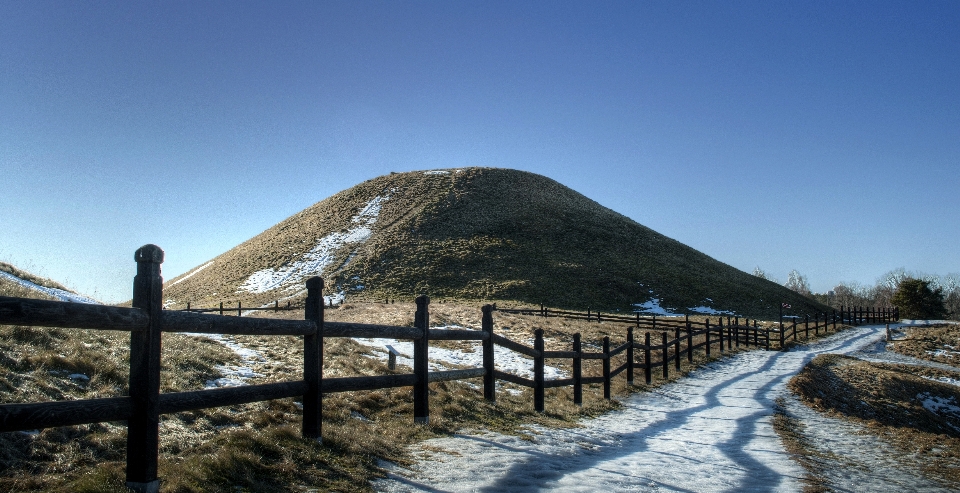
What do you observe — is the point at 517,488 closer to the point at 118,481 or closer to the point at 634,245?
the point at 118,481

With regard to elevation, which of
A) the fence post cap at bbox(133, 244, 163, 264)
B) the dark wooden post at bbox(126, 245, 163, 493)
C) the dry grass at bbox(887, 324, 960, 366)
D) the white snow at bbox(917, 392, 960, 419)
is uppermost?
the fence post cap at bbox(133, 244, 163, 264)

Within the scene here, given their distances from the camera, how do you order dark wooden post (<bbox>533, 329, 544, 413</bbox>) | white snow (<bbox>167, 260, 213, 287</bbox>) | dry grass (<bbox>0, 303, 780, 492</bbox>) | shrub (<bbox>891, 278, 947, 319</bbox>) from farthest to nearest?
1. white snow (<bbox>167, 260, 213, 287</bbox>)
2. shrub (<bbox>891, 278, 947, 319</bbox>)
3. dark wooden post (<bbox>533, 329, 544, 413</bbox>)
4. dry grass (<bbox>0, 303, 780, 492</bbox>)

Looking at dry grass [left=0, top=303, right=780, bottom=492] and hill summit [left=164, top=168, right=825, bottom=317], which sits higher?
hill summit [left=164, top=168, right=825, bottom=317]

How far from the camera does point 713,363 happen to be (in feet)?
78.6

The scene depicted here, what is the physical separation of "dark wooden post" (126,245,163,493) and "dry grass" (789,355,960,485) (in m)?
9.24

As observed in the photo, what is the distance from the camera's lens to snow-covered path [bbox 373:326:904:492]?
6.13 m

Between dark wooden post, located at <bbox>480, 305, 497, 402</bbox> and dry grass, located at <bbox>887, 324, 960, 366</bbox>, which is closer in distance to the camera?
dark wooden post, located at <bbox>480, 305, 497, 402</bbox>

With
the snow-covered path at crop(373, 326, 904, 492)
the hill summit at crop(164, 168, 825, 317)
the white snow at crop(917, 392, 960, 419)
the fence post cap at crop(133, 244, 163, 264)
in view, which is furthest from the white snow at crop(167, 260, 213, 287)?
the fence post cap at crop(133, 244, 163, 264)

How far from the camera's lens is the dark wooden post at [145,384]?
4.54m

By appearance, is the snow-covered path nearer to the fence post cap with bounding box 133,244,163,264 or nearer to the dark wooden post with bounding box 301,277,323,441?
the dark wooden post with bounding box 301,277,323,441

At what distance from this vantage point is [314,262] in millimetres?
71938

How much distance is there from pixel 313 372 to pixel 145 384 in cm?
211

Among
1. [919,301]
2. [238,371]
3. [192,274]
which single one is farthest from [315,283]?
[919,301]

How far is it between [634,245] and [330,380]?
268 ft
